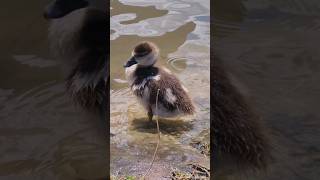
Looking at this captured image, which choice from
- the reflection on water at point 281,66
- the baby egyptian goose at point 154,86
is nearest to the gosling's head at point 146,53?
the baby egyptian goose at point 154,86

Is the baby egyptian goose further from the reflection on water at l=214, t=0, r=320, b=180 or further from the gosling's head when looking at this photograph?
the reflection on water at l=214, t=0, r=320, b=180

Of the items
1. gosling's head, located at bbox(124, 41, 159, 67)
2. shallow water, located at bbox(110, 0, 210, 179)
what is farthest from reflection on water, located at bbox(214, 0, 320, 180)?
gosling's head, located at bbox(124, 41, 159, 67)

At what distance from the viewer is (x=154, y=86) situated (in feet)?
5.20

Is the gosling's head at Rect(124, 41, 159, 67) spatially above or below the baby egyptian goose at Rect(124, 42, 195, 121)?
above

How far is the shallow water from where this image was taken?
157cm

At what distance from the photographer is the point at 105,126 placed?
158 cm

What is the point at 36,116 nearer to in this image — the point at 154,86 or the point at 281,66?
the point at 154,86

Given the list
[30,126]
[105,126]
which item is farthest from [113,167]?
[30,126]

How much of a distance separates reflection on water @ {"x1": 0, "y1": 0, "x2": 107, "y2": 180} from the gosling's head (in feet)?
0.70

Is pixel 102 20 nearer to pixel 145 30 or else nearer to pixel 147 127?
pixel 145 30

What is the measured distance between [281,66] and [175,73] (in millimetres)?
309

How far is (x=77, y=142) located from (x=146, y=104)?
0.23 meters

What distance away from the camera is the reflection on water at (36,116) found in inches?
61.5

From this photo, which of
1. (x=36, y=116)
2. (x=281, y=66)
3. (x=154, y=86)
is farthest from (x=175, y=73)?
(x=36, y=116)
